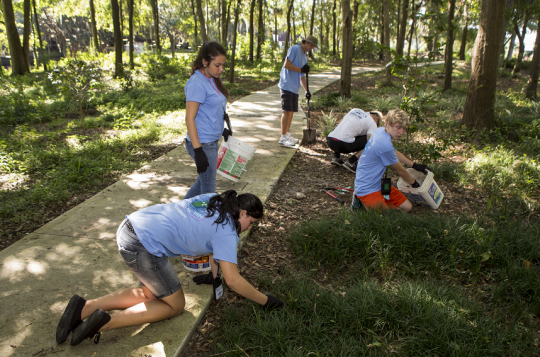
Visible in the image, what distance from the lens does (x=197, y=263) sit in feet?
9.62

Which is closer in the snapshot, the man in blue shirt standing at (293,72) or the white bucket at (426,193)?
the white bucket at (426,193)

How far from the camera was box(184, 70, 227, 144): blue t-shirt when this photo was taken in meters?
3.18

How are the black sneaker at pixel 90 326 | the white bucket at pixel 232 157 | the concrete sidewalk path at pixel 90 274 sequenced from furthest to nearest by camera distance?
the white bucket at pixel 232 157
the concrete sidewalk path at pixel 90 274
the black sneaker at pixel 90 326

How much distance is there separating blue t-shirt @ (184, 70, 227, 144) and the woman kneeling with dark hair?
112 cm

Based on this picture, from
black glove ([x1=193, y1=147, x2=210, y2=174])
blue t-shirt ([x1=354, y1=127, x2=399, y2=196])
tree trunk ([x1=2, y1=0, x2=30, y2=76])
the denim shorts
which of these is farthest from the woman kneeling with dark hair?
tree trunk ([x1=2, y1=0, x2=30, y2=76])

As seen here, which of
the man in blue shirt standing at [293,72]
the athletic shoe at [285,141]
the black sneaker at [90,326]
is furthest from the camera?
the athletic shoe at [285,141]

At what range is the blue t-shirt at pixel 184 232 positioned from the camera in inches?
88.1

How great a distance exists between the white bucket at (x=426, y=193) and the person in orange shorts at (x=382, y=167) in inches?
3.9

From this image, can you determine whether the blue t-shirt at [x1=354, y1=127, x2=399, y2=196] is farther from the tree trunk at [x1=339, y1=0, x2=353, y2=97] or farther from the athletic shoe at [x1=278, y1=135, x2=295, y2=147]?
the tree trunk at [x1=339, y1=0, x2=353, y2=97]

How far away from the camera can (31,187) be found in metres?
4.79

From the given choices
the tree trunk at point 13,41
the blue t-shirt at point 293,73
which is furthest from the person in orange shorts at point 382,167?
the tree trunk at point 13,41

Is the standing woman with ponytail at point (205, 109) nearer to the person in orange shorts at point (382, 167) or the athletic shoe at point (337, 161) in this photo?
the person in orange shorts at point (382, 167)

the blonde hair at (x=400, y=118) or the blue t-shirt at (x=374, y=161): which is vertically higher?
the blonde hair at (x=400, y=118)

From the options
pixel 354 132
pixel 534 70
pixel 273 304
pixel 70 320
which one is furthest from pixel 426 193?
pixel 534 70
